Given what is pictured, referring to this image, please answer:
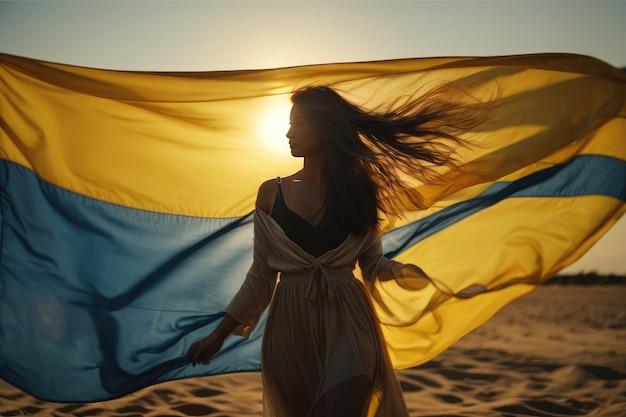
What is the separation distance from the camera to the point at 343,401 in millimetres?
3811

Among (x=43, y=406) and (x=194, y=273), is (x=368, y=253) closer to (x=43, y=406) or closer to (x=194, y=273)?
(x=194, y=273)

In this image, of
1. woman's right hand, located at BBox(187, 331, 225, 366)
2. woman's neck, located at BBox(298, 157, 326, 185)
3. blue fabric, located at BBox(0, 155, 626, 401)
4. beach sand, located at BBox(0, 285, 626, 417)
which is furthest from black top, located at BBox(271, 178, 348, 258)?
beach sand, located at BBox(0, 285, 626, 417)

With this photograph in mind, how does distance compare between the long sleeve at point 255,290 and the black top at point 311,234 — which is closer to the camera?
the black top at point 311,234

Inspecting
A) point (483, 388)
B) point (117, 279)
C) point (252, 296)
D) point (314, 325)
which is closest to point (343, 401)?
point (314, 325)

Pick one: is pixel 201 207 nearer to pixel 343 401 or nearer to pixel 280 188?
pixel 280 188

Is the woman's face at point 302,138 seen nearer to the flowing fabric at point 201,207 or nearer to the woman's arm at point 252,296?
the woman's arm at point 252,296

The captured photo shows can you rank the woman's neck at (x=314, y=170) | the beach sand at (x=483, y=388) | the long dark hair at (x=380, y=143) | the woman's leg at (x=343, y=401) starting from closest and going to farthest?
the woman's leg at (x=343, y=401) → the long dark hair at (x=380, y=143) → the woman's neck at (x=314, y=170) → the beach sand at (x=483, y=388)

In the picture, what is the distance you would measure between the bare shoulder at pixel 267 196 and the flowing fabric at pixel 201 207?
0.73 metres

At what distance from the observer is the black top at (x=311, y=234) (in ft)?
13.4

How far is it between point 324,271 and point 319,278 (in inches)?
1.7

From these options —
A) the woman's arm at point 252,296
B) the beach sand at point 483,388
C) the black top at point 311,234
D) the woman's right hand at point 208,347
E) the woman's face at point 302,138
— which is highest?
the woman's face at point 302,138

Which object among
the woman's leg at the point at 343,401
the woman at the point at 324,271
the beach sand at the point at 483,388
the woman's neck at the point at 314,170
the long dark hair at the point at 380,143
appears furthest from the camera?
the beach sand at the point at 483,388

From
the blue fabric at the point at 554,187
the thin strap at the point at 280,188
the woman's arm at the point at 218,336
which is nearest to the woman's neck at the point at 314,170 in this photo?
the thin strap at the point at 280,188

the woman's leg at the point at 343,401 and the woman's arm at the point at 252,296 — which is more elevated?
the woman's arm at the point at 252,296
